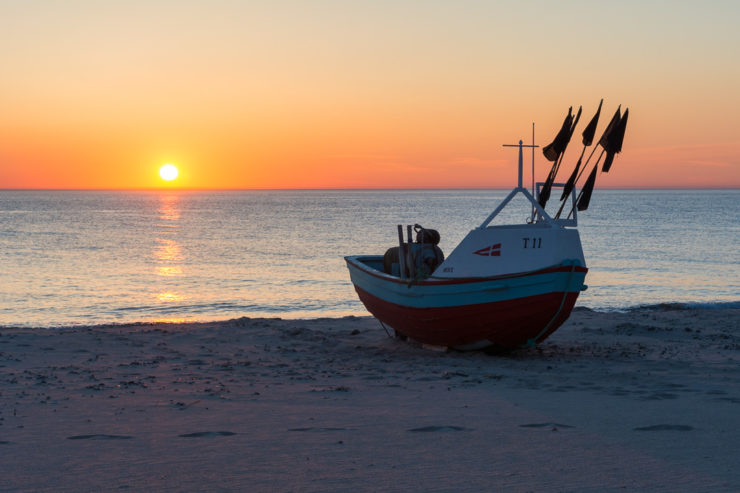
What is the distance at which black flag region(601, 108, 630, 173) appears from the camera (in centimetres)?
1259

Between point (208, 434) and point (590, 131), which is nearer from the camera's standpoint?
point (208, 434)

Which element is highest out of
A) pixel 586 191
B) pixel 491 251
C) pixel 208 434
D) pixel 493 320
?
pixel 586 191

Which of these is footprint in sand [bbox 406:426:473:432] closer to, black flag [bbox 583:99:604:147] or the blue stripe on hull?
the blue stripe on hull

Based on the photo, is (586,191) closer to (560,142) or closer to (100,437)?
(560,142)

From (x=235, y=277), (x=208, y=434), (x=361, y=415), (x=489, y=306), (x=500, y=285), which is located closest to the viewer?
(x=208, y=434)

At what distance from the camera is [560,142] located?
1295 cm

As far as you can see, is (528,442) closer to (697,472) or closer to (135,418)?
(697,472)

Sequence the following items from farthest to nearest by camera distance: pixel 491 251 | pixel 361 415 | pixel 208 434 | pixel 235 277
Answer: pixel 235 277, pixel 491 251, pixel 361 415, pixel 208 434

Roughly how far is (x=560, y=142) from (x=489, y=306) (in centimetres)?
316

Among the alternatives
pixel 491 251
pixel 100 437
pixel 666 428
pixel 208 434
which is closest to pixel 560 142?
pixel 491 251

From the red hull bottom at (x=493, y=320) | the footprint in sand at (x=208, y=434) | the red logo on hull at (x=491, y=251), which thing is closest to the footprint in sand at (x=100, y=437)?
the footprint in sand at (x=208, y=434)

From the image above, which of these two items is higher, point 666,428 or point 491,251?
point 491,251

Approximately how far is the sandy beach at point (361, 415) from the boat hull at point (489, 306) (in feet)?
1.27

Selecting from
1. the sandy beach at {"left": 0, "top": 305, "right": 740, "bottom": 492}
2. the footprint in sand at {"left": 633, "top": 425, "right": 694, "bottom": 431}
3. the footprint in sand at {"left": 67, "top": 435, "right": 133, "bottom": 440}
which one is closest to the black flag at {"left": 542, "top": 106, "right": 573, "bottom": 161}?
the sandy beach at {"left": 0, "top": 305, "right": 740, "bottom": 492}
